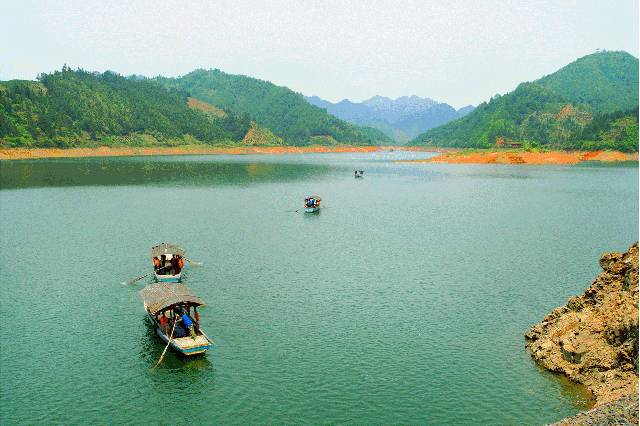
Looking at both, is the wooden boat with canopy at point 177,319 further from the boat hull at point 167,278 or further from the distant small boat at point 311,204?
the distant small boat at point 311,204

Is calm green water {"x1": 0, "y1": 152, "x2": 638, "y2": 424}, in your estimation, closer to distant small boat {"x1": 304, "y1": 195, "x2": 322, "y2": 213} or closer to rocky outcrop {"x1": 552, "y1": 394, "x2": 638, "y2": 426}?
distant small boat {"x1": 304, "y1": 195, "x2": 322, "y2": 213}

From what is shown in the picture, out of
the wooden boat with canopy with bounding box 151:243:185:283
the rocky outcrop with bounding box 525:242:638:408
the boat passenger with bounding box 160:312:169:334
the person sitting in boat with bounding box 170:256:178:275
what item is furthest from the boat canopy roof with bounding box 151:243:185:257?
the rocky outcrop with bounding box 525:242:638:408

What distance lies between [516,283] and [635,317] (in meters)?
20.6

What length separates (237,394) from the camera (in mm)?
29594

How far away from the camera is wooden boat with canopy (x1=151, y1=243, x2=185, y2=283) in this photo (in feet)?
163

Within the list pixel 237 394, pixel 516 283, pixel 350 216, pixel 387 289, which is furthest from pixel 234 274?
pixel 350 216

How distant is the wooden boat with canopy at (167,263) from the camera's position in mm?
49594

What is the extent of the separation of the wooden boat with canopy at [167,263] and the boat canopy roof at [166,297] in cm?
945

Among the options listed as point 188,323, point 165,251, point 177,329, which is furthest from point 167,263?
point 177,329

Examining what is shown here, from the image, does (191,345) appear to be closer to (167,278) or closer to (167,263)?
(167,278)

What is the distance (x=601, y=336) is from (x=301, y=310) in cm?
2216

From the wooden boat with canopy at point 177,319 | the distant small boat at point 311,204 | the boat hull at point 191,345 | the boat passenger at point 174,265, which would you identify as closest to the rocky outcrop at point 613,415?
the boat hull at point 191,345

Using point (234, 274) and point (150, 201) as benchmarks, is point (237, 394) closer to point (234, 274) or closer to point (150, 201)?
point (234, 274)

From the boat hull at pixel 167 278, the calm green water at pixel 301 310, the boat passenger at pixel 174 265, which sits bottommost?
the calm green water at pixel 301 310
